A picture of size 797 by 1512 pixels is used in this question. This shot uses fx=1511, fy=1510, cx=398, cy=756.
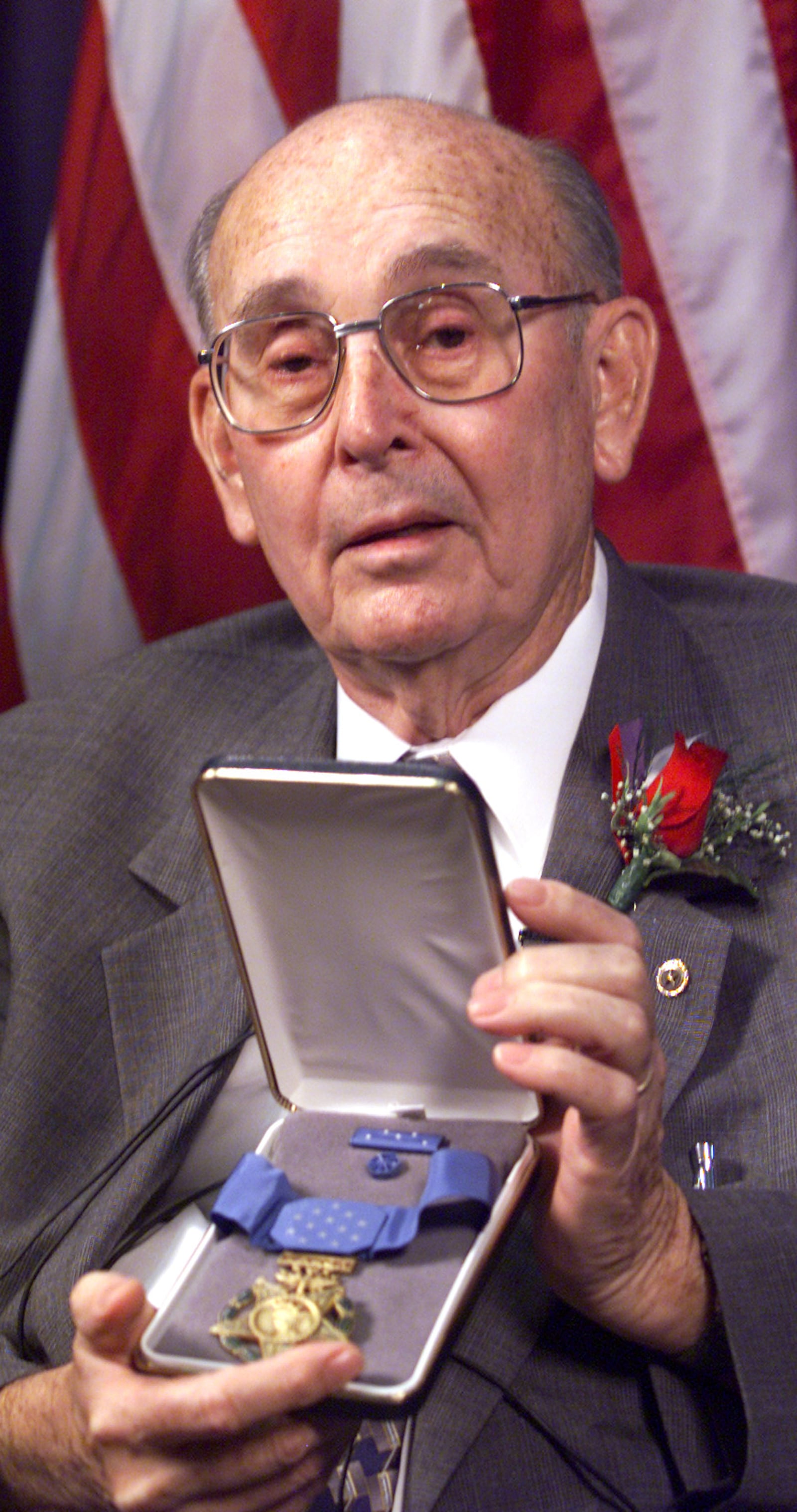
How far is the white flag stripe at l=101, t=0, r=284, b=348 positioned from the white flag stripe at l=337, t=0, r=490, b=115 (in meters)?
0.14

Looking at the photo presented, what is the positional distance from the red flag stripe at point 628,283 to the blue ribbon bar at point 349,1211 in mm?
1383

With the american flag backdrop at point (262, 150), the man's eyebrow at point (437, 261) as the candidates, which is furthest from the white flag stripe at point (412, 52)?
the man's eyebrow at point (437, 261)

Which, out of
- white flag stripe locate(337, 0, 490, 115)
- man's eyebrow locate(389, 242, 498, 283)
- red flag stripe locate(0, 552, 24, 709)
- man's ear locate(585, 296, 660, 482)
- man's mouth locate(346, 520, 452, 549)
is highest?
white flag stripe locate(337, 0, 490, 115)

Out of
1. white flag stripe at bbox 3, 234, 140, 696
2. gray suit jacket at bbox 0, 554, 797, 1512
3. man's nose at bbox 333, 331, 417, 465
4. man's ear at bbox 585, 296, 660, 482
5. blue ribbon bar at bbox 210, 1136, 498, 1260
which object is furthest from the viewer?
white flag stripe at bbox 3, 234, 140, 696

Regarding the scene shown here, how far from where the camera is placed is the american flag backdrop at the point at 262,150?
2.17 metres

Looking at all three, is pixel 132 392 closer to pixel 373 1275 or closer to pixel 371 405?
pixel 371 405

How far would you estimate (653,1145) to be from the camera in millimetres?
1191

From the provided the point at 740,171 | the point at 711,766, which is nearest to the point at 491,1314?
the point at 711,766

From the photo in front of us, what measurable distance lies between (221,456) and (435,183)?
1.71 ft

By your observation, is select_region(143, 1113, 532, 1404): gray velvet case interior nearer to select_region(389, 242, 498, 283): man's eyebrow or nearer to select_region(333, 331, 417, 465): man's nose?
select_region(333, 331, 417, 465): man's nose

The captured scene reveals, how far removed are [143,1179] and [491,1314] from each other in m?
0.43

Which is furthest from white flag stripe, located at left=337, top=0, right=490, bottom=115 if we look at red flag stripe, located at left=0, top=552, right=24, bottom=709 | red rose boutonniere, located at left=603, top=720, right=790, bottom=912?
red rose boutonniere, located at left=603, top=720, right=790, bottom=912

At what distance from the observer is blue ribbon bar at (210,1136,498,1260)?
112 cm

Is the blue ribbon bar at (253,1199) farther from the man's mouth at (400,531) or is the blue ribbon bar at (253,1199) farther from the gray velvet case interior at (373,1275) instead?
the man's mouth at (400,531)
